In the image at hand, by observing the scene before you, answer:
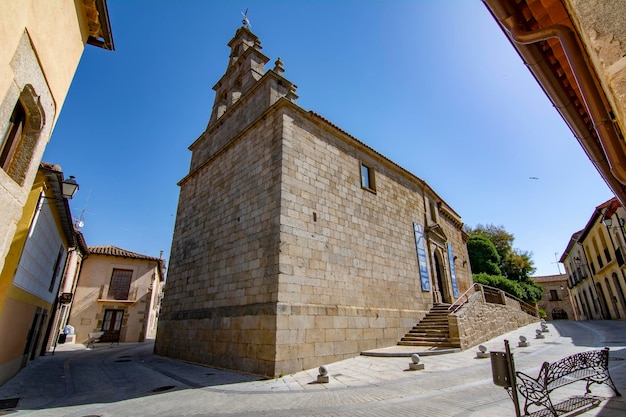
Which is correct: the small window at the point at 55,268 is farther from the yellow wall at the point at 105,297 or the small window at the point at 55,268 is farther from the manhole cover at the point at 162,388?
the yellow wall at the point at 105,297

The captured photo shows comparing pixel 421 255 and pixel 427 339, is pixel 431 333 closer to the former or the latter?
pixel 427 339

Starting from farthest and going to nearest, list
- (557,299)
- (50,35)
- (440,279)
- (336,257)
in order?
1. (557,299)
2. (440,279)
3. (336,257)
4. (50,35)

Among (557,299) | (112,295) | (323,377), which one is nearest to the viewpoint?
(323,377)

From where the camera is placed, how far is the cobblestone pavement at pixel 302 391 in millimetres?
4363

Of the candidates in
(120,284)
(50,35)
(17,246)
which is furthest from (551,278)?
(50,35)

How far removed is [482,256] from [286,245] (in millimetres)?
23229

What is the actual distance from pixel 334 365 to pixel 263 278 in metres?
2.90

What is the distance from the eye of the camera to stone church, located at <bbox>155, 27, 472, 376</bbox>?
7.88 metres

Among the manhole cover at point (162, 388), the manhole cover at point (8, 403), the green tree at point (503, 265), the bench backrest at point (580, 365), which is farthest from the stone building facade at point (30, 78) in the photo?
the green tree at point (503, 265)

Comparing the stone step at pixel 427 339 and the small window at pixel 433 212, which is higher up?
the small window at pixel 433 212

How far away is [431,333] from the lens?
33.4 ft

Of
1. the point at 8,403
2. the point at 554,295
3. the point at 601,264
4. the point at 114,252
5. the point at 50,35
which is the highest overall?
the point at 114,252

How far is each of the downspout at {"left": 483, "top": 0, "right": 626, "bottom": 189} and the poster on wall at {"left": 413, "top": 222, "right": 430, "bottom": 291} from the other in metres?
10.4

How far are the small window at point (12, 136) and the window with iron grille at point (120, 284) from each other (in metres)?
21.4
